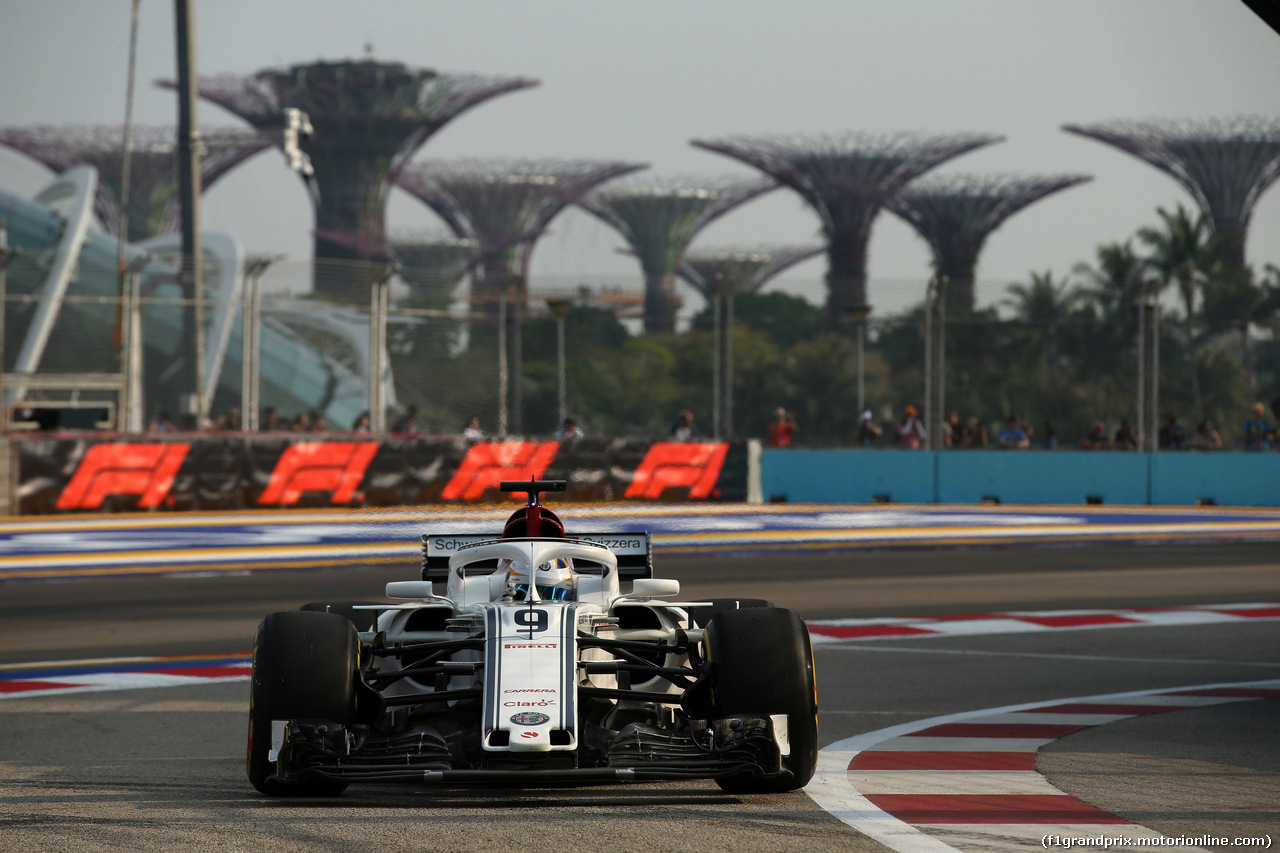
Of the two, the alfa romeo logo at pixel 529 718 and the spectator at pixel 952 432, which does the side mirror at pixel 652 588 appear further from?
the spectator at pixel 952 432

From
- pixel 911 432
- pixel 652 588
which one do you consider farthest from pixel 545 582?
pixel 911 432

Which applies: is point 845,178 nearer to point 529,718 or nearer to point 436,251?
point 436,251

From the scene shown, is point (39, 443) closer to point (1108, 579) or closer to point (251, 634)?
Result: point (251, 634)

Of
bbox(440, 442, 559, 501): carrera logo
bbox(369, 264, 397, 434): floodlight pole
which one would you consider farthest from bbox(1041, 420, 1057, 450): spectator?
bbox(369, 264, 397, 434): floodlight pole

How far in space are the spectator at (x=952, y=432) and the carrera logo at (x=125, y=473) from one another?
11.4 m

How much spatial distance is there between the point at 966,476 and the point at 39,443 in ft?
44.4

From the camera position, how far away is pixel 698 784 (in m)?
6.39

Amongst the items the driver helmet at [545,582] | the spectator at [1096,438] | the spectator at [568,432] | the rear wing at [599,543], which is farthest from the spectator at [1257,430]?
the driver helmet at [545,582]

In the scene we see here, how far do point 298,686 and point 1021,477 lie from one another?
802 inches

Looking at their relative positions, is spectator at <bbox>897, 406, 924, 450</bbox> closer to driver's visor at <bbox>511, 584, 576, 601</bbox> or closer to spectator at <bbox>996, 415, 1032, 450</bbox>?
spectator at <bbox>996, 415, 1032, 450</bbox>

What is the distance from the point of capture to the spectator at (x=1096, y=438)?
25828mm

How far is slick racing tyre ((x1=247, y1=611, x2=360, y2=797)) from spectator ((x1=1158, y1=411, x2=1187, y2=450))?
842 inches

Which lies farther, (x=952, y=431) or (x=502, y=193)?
(x=502, y=193)

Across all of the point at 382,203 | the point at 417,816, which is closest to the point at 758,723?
the point at 417,816
